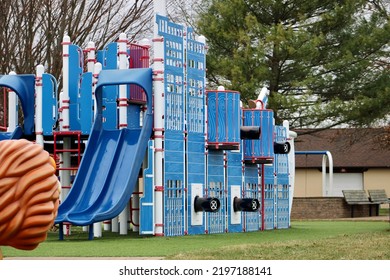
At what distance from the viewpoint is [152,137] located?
1888 centimetres

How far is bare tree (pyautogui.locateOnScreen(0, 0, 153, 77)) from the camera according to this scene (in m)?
26.8

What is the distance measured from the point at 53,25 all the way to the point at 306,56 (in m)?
12.7

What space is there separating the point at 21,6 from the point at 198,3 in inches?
585

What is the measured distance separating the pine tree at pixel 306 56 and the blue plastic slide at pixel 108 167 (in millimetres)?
18168

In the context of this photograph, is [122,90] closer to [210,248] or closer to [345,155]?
[210,248]

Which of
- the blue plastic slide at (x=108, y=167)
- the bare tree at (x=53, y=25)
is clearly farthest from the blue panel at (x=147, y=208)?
the bare tree at (x=53, y=25)

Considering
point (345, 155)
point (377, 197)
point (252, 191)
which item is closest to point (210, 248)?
point (252, 191)

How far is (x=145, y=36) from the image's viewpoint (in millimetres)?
29047

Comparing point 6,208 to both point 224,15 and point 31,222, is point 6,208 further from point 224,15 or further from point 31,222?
point 224,15

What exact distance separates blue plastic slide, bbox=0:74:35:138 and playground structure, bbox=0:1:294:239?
0.08ft

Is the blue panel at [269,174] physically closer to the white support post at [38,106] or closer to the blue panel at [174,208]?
the blue panel at [174,208]

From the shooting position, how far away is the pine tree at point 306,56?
37344 millimetres

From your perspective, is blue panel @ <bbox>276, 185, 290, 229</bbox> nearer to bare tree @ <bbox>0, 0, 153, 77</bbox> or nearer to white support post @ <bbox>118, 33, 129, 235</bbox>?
white support post @ <bbox>118, 33, 129, 235</bbox>

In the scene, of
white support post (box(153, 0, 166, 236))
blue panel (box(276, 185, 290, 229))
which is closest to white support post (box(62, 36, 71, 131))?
white support post (box(153, 0, 166, 236))
